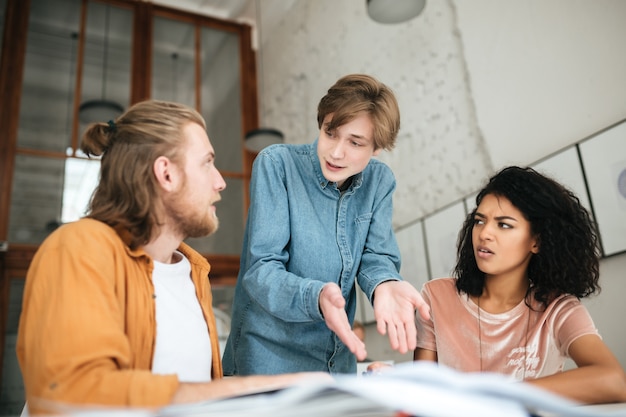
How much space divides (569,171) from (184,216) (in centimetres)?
185

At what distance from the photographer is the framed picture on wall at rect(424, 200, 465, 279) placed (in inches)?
115

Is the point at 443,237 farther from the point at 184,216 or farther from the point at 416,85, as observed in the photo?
the point at 184,216

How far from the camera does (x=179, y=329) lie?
39.4 inches

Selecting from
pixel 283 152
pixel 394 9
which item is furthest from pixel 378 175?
pixel 394 9

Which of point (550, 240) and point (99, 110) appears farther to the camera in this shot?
point (99, 110)

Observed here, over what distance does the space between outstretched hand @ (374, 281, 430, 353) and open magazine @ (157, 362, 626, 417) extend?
0.44 meters

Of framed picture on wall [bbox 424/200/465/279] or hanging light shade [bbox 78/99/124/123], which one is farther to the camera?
hanging light shade [bbox 78/99/124/123]

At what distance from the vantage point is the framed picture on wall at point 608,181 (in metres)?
2.11

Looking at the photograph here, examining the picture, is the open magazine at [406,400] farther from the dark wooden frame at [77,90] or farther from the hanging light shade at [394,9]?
the dark wooden frame at [77,90]

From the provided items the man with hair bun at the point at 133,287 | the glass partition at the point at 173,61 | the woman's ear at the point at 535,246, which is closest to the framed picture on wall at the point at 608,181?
the woman's ear at the point at 535,246

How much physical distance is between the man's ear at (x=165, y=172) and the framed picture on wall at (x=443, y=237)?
2.09 meters

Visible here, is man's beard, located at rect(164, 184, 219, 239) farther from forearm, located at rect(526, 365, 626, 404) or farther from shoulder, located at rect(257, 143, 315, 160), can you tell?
forearm, located at rect(526, 365, 626, 404)

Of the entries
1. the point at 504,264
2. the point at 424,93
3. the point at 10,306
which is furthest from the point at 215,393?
the point at 10,306

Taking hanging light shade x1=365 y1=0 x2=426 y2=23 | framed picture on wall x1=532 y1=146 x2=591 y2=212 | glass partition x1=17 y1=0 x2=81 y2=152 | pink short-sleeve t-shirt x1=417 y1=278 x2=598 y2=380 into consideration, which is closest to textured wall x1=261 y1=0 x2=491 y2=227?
hanging light shade x1=365 y1=0 x2=426 y2=23
